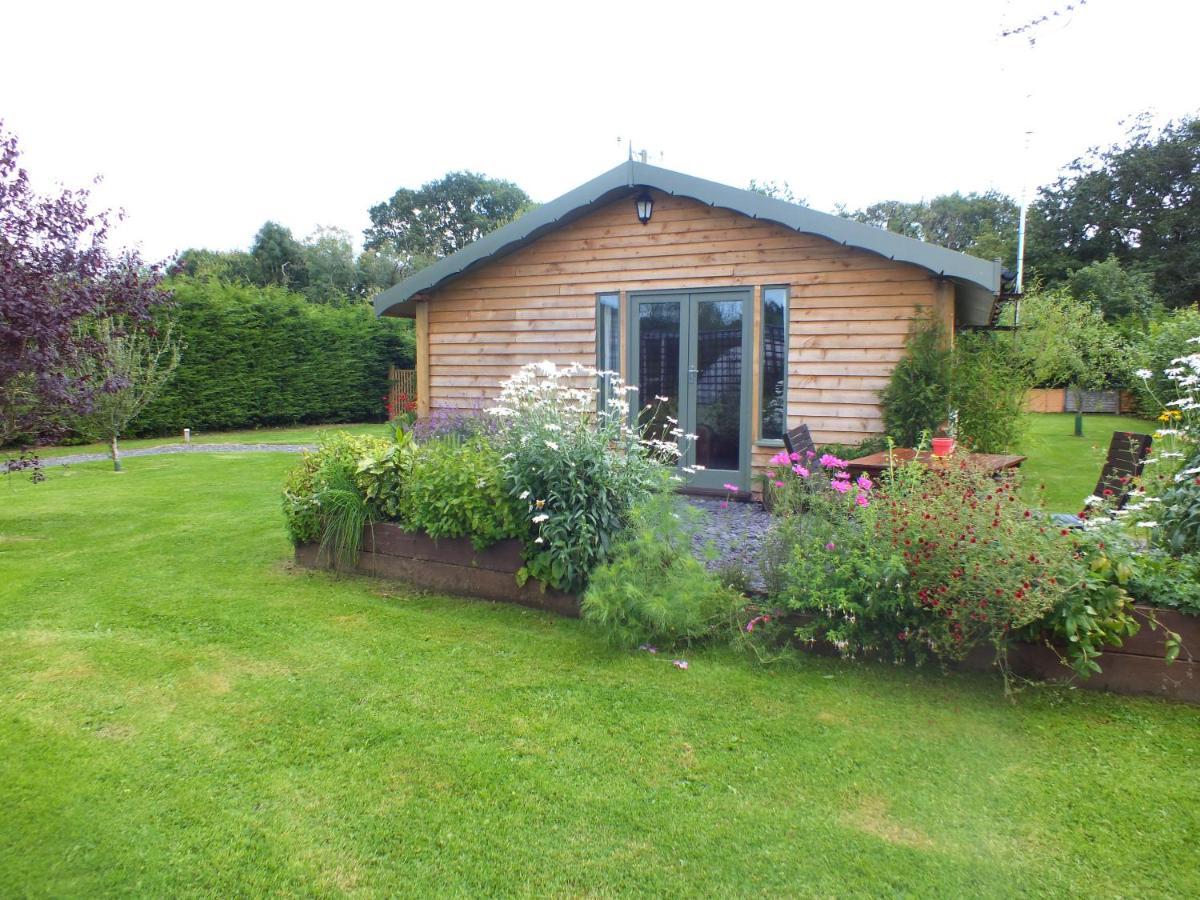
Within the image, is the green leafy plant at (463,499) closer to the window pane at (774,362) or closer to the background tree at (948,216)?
the window pane at (774,362)

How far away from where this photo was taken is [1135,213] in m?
29.6

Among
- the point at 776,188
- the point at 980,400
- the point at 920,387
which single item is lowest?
the point at 980,400

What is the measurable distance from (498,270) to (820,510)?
19.8 feet

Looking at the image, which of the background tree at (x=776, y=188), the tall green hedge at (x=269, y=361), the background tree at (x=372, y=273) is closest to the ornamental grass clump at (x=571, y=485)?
the tall green hedge at (x=269, y=361)

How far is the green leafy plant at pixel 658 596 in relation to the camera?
3441 millimetres

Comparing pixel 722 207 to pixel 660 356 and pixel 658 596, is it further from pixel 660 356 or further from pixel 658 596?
pixel 658 596

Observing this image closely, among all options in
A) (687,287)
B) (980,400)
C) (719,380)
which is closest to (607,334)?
(687,287)

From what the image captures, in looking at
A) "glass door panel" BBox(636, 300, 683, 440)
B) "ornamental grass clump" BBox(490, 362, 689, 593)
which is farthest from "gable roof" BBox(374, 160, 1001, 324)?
"ornamental grass clump" BBox(490, 362, 689, 593)

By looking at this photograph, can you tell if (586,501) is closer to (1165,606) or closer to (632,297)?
(1165,606)

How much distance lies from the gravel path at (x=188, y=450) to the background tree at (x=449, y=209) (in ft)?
108

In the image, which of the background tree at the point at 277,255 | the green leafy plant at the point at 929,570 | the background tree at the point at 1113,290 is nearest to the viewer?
the green leafy plant at the point at 929,570

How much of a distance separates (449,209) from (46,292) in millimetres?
42836

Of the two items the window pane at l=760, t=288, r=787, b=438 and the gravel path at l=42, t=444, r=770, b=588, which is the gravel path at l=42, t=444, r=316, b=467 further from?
the window pane at l=760, t=288, r=787, b=438

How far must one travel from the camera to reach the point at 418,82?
14.2 metres
